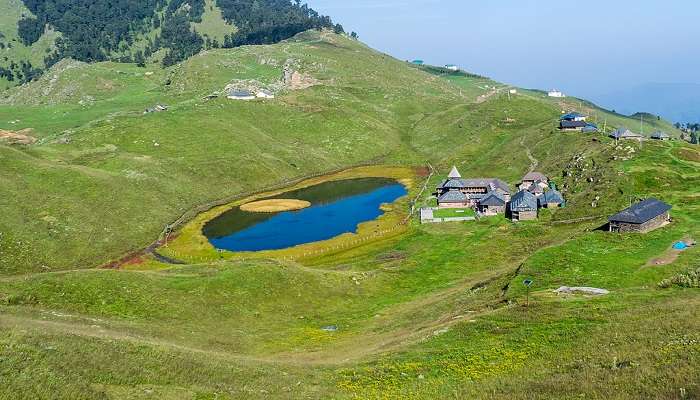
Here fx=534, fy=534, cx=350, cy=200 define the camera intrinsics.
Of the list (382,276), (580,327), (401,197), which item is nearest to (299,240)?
(382,276)

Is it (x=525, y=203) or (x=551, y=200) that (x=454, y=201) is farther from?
(x=551, y=200)

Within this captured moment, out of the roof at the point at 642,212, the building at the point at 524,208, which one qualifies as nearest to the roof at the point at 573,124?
the building at the point at 524,208

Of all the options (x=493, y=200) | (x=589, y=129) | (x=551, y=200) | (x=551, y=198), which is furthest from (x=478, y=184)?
(x=589, y=129)

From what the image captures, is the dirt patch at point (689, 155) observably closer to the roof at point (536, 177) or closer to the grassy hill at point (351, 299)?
the grassy hill at point (351, 299)

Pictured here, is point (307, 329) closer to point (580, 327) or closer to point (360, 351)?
point (360, 351)

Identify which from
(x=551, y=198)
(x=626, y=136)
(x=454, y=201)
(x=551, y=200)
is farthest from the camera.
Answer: (x=626, y=136)

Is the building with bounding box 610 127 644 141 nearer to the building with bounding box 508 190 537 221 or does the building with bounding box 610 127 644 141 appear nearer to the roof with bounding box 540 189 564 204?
the roof with bounding box 540 189 564 204
